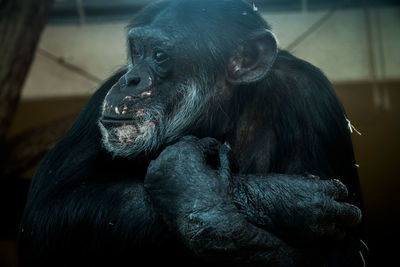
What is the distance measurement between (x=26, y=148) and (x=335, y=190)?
4379 millimetres

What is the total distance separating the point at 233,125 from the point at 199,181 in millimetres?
917

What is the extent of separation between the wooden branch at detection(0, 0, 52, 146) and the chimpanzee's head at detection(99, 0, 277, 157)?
2.60m

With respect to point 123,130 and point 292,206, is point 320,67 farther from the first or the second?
point 292,206

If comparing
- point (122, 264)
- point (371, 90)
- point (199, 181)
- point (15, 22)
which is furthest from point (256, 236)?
point (371, 90)

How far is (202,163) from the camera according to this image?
3.13m

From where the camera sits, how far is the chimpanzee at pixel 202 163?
3.09 metres

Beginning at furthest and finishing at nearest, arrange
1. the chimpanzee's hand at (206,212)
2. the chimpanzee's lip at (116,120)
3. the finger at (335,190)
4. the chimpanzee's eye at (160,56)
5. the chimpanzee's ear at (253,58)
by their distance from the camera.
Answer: the chimpanzee's ear at (253,58) < the chimpanzee's eye at (160,56) < the chimpanzee's lip at (116,120) < the finger at (335,190) < the chimpanzee's hand at (206,212)

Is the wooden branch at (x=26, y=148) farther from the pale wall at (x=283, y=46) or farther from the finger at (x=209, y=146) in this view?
the finger at (x=209, y=146)

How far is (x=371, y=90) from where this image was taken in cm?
823

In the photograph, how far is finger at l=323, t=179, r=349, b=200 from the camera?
3.27 m

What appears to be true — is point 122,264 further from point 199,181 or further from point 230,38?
point 230,38

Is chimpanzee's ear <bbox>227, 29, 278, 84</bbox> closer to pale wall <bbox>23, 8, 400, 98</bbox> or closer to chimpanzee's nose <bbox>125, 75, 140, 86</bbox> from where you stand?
chimpanzee's nose <bbox>125, 75, 140, 86</bbox>

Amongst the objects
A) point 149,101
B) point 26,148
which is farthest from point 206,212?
point 26,148

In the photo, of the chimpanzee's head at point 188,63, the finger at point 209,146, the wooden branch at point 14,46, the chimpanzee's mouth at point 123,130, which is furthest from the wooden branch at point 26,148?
the finger at point 209,146
